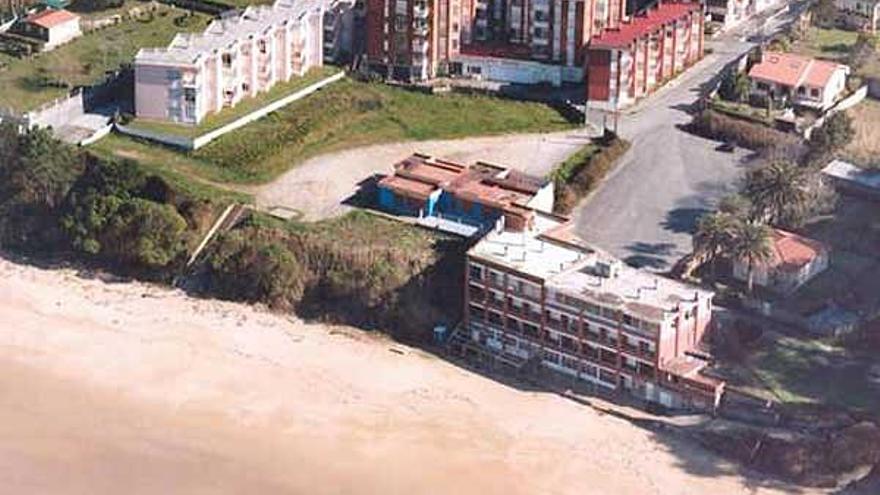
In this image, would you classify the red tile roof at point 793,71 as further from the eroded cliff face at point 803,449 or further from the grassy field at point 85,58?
the grassy field at point 85,58

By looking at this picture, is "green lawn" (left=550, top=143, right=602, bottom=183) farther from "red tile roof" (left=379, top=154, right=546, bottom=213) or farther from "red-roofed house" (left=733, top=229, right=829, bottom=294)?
"red-roofed house" (left=733, top=229, right=829, bottom=294)

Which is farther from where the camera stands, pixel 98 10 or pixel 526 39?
pixel 98 10

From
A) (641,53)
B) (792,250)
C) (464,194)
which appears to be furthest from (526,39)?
(792,250)

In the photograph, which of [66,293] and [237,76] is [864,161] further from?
[66,293]

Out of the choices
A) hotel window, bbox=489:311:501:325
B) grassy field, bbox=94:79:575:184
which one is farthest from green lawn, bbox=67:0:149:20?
hotel window, bbox=489:311:501:325

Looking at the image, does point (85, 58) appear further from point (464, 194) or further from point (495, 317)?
point (495, 317)

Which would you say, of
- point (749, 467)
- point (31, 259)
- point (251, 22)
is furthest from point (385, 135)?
point (749, 467)

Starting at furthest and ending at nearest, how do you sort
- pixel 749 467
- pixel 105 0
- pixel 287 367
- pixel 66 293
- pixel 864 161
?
pixel 105 0
pixel 864 161
pixel 66 293
pixel 287 367
pixel 749 467
